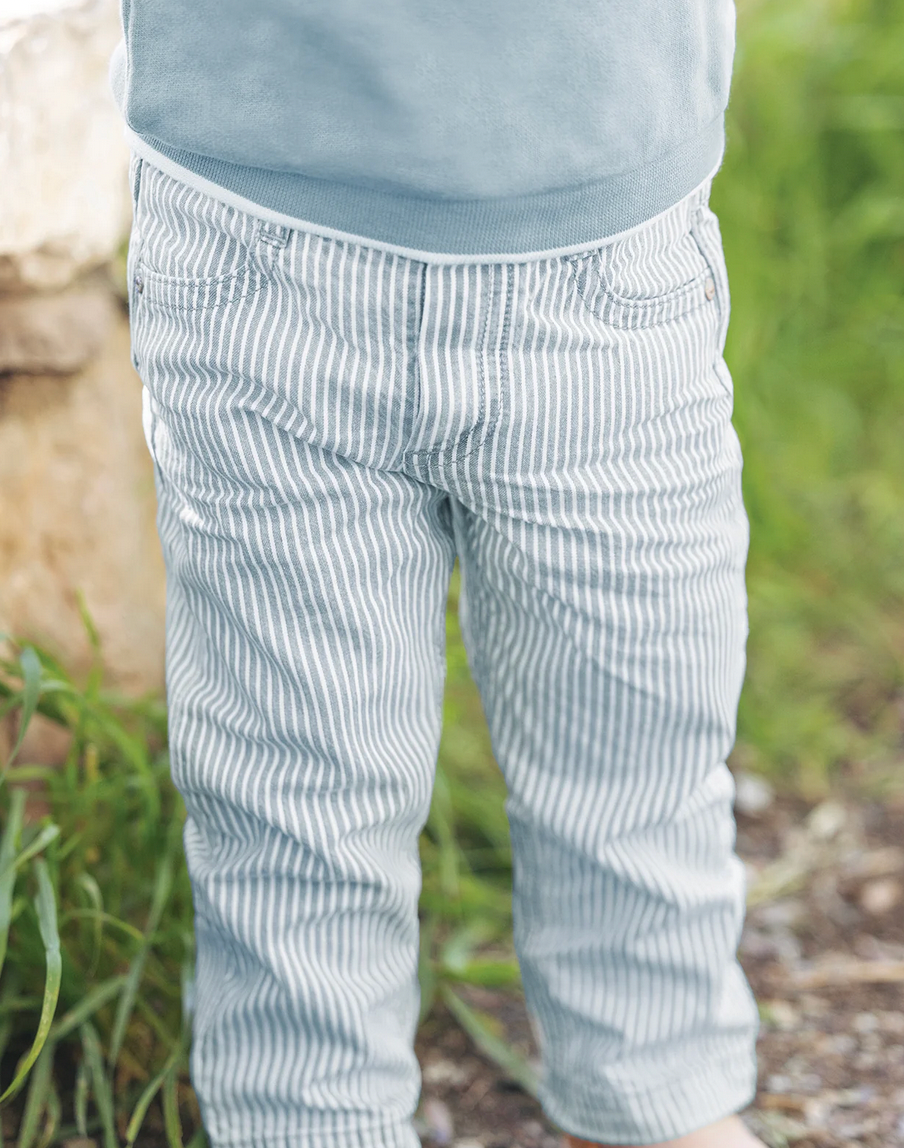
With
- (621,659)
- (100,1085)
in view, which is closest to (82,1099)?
(100,1085)

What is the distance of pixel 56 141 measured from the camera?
1282mm

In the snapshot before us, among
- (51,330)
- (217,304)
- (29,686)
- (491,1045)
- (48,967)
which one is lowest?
(491,1045)

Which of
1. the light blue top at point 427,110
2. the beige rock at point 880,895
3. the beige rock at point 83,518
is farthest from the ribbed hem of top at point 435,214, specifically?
the beige rock at point 880,895

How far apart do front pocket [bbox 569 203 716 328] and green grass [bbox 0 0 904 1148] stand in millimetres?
582

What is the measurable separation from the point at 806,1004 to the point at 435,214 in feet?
3.20

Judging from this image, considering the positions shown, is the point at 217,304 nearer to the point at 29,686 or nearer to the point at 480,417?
the point at 480,417

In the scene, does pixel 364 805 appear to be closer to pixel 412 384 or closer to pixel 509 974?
pixel 412 384

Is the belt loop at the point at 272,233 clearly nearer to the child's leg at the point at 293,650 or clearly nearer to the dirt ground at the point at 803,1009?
the child's leg at the point at 293,650

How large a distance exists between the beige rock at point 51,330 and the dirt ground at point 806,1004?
78 cm

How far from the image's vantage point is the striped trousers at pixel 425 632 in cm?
84

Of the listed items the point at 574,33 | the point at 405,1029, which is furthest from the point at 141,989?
the point at 574,33

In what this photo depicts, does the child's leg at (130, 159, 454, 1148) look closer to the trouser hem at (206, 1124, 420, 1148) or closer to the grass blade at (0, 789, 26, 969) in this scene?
the trouser hem at (206, 1124, 420, 1148)

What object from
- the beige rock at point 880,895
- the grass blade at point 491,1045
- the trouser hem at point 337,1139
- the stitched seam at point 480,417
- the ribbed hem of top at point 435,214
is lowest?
the grass blade at point 491,1045

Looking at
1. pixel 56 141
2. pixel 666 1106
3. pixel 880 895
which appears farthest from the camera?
pixel 880 895
